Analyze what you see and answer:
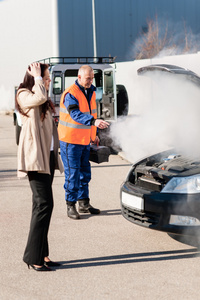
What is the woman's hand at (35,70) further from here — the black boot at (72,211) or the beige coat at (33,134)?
the black boot at (72,211)

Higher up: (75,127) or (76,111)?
(76,111)

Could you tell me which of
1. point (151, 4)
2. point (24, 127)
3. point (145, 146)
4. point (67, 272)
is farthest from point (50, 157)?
point (151, 4)

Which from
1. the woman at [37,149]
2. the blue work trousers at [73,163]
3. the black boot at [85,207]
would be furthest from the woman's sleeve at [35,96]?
the black boot at [85,207]

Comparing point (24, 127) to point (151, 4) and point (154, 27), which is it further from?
point (151, 4)

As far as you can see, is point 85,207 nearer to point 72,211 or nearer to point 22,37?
point 72,211

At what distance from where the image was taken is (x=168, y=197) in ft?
14.1

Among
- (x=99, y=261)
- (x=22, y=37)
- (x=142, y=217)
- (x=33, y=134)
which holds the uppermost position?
(x=22, y=37)

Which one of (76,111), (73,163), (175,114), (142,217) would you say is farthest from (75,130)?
(175,114)

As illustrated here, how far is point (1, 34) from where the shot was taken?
1233 inches

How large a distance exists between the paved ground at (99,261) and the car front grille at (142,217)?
28 cm

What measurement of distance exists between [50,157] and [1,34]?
28698mm

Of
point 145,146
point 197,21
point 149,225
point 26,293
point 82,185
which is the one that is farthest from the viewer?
point 197,21

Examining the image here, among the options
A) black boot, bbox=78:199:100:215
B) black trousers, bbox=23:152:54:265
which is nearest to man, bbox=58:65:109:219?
black boot, bbox=78:199:100:215

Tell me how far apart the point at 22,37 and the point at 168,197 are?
2627 cm
